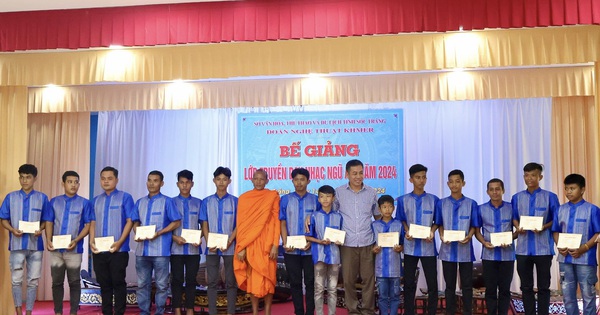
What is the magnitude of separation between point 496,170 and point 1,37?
582 cm

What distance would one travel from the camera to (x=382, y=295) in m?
5.79

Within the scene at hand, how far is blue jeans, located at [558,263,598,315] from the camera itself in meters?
5.27

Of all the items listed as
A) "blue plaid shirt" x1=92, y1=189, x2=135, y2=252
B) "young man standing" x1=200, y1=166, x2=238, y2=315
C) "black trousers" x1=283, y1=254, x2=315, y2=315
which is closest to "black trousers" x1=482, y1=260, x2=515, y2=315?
"black trousers" x1=283, y1=254, x2=315, y2=315

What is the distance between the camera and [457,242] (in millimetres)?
5766

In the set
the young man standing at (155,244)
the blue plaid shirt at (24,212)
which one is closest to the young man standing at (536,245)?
the young man standing at (155,244)

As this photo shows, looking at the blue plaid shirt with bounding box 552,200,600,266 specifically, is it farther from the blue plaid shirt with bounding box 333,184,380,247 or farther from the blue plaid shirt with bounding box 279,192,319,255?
the blue plaid shirt with bounding box 279,192,319,255

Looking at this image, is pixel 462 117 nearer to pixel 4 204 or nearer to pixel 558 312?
pixel 558 312

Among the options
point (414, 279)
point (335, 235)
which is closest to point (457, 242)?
point (414, 279)

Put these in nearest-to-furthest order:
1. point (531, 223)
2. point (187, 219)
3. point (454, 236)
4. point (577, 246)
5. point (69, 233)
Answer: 1. point (577, 246)
2. point (531, 223)
3. point (454, 236)
4. point (69, 233)
5. point (187, 219)

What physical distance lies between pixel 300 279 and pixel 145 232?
1473mm

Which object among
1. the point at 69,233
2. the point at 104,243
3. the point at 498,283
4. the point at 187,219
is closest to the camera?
the point at 498,283

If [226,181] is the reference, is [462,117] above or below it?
above

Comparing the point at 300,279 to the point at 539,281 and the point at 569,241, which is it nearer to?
the point at 539,281

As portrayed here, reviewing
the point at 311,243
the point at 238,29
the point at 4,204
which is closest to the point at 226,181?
Result: the point at 311,243
